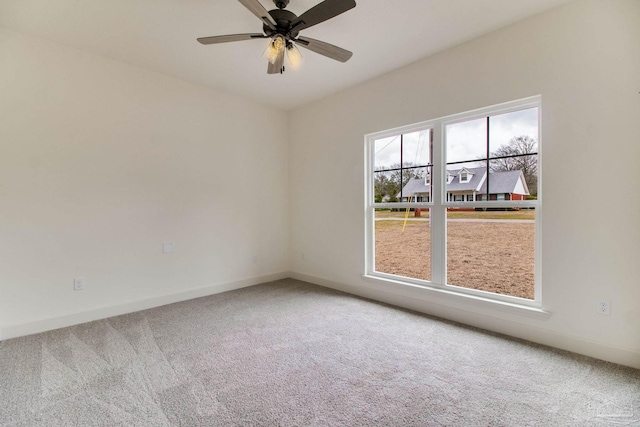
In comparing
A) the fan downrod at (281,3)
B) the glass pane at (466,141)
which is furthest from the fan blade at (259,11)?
the glass pane at (466,141)

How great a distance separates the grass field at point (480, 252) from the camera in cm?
257

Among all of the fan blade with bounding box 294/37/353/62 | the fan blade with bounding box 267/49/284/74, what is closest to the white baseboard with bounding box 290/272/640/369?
the fan blade with bounding box 294/37/353/62

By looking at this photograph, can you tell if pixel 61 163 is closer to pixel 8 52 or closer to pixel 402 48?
pixel 8 52

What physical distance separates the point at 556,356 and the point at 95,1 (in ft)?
14.6

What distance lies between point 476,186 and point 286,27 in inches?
88.6

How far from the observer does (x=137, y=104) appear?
10.5 feet

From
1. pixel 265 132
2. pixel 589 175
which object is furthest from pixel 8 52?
pixel 589 175

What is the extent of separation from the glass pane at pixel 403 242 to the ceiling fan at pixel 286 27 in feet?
6.21

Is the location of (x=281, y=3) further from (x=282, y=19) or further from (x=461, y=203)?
(x=461, y=203)

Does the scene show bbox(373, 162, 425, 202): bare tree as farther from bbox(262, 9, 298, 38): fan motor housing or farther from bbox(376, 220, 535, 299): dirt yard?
bbox(262, 9, 298, 38): fan motor housing

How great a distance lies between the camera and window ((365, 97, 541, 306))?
2555mm

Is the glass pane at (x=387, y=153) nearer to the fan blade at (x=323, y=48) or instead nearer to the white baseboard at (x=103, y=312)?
the fan blade at (x=323, y=48)

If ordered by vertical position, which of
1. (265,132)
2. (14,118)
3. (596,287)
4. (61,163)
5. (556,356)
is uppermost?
(265,132)

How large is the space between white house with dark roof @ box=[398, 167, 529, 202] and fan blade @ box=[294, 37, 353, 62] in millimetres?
1619
